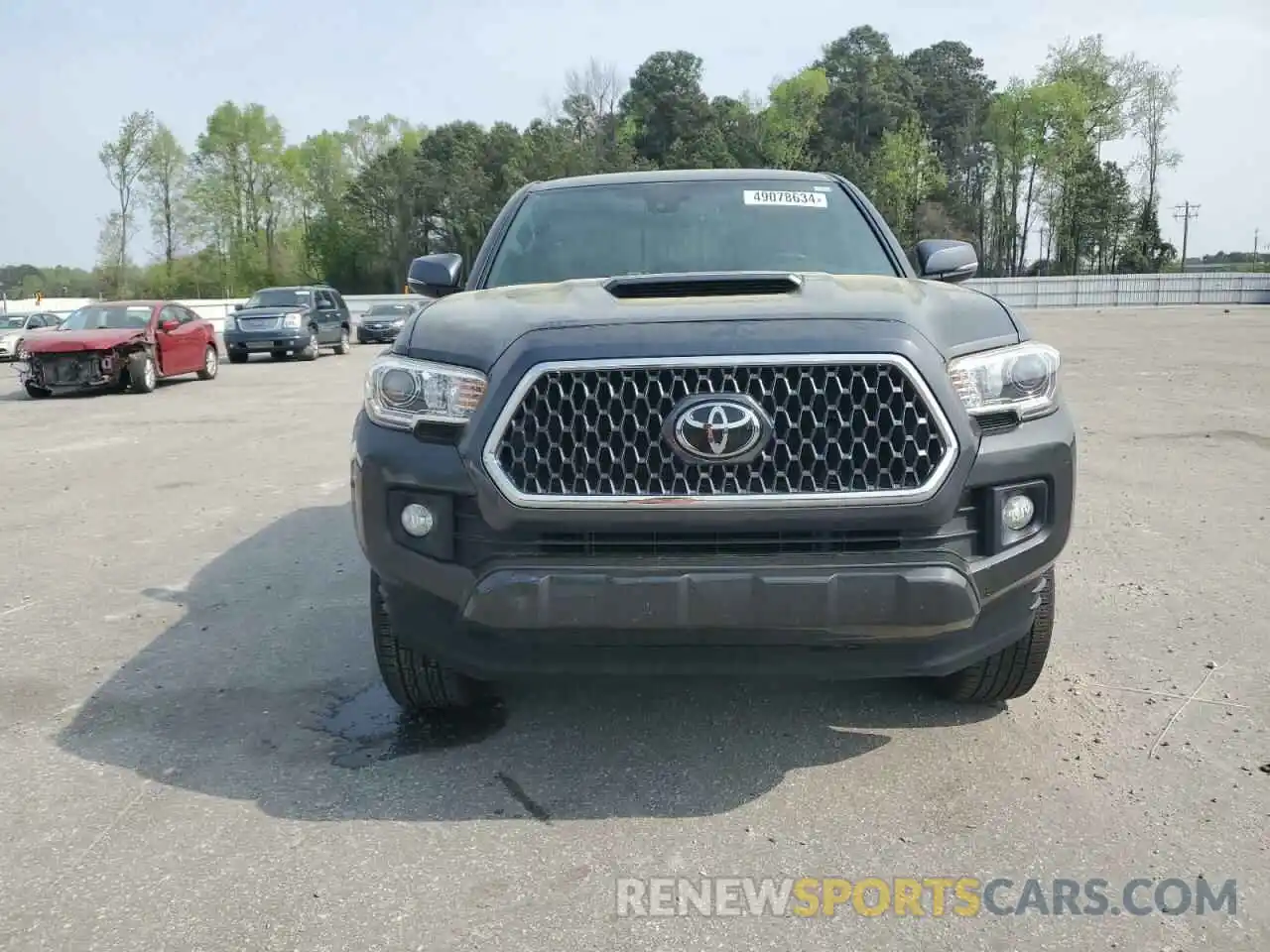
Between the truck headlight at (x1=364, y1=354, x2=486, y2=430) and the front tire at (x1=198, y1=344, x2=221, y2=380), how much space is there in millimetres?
17489

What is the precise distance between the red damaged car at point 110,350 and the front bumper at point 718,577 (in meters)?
14.9

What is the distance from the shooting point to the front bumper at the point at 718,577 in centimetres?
267

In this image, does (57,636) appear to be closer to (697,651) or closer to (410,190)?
(697,651)

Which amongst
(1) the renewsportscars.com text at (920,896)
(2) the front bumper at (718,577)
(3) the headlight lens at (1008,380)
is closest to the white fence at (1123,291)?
(3) the headlight lens at (1008,380)

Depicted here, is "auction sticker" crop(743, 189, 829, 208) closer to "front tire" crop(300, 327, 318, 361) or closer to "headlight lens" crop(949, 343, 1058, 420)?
"headlight lens" crop(949, 343, 1058, 420)

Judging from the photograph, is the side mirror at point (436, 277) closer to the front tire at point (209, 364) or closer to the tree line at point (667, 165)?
the front tire at point (209, 364)

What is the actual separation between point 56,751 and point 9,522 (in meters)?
4.23

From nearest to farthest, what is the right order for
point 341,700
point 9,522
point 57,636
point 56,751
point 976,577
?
point 976,577, point 56,751, point 341,700, point 57,636, point 9,522

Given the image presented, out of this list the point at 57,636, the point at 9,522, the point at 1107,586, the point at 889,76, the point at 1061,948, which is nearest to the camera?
the point at 1061,948

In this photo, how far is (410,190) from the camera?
248ft

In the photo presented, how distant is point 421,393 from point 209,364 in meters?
18.0

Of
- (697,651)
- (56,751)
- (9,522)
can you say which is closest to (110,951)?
(56,751)

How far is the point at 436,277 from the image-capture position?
4.50 metres

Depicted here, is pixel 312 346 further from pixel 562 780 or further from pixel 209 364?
pixel 562 780
